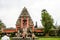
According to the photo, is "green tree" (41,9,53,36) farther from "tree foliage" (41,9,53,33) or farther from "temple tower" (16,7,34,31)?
"temple tower" (16,7,34,31)

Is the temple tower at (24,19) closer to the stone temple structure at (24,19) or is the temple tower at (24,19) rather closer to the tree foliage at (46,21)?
the stone temple structure at (24,19)

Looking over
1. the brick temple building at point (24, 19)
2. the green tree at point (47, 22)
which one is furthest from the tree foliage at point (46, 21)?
the brick temple building at point (24, 19)

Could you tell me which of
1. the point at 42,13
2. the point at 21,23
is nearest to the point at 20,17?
the point at 21,23

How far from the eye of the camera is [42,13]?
2844 inches

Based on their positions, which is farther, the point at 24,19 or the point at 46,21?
the point at 24,19

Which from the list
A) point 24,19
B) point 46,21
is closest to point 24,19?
point 24,19

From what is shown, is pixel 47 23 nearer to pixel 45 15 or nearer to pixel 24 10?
pixel 45 15

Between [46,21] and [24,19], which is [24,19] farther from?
[46,21]

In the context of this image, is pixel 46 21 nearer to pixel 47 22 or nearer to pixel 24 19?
pixel 47 22

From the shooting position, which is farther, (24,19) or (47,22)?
(24,19)

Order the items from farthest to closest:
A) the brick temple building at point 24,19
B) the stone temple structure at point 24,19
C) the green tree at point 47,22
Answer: the stone temple structure at point 24,19
the brick temple building at point 24,19
the green tree at point 47,22

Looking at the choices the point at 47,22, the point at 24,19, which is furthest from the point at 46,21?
the point at 24,19

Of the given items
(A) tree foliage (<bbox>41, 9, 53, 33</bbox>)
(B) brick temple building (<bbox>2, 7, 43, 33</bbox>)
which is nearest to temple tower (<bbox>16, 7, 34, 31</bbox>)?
(B) brick temple building (<bbox>2, 7, 43, 33</bbox>)

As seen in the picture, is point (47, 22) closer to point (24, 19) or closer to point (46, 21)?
point (46, 21)
